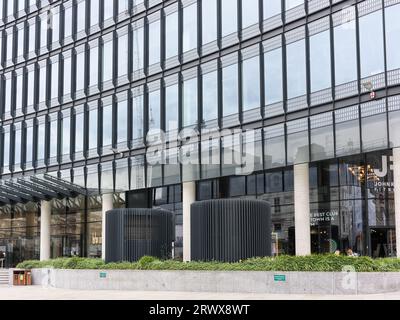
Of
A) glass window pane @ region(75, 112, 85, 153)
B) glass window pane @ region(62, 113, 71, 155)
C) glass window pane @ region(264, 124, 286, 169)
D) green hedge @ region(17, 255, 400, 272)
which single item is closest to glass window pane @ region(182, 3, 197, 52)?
glass window pane @ region(264, 124, 286, 169)

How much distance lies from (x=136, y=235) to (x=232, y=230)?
577 centimetres

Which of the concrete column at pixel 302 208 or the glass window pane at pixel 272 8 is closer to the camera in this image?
the concrete column at pixel 302 208

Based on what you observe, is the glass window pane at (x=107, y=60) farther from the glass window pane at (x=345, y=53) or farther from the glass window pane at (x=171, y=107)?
the glass window pane at (x=345, y=53)

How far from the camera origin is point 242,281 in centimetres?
2278

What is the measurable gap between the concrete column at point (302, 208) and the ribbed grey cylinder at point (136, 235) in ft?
23.0

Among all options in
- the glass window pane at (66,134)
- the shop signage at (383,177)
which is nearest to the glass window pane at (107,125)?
the glass window pane at (66,134)

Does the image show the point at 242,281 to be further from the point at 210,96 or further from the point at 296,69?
the point at 210,96

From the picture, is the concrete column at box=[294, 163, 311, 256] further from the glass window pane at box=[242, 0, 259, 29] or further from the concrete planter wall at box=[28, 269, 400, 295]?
the concrete planter wall at box=[28, 269, 400, 295]

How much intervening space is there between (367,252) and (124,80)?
18062 mm

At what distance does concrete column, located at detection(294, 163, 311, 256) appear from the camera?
32.5m

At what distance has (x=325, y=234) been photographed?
34250 millimetres

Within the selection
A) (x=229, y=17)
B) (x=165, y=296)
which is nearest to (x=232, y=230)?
(x=165, y=296)

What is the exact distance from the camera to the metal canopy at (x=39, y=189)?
44.1 metres

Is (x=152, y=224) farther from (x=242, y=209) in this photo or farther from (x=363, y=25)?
(x=363, y=25)
